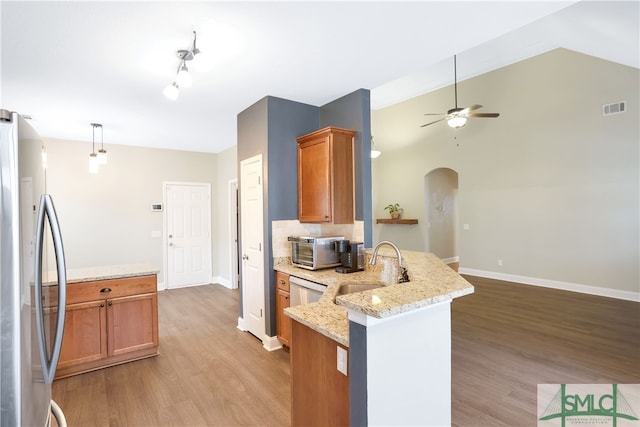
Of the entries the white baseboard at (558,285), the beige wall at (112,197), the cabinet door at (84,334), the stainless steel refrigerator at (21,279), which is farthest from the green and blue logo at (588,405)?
the beige wall at (112,197)

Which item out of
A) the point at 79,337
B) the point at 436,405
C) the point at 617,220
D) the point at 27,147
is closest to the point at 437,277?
the point at 436,405

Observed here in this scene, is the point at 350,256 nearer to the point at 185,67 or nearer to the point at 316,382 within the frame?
the point at 316,382

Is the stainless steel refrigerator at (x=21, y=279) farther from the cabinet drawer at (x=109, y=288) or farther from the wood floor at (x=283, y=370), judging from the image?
the cabinet drawer at (x=109, y=288)

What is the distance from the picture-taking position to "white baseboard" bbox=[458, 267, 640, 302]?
491cm

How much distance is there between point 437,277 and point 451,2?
1.69 meters

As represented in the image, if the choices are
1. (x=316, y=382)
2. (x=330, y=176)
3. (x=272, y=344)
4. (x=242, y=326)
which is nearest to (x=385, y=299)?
(x=316, y=382)

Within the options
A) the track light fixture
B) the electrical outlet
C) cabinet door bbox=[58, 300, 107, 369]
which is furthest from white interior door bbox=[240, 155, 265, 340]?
the electrical outlet

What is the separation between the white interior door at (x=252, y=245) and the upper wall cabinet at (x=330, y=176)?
1.95ft

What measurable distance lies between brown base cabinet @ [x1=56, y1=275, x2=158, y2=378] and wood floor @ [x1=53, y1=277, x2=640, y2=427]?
123mm

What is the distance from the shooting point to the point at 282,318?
3.38m

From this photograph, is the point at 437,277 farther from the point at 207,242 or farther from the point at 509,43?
the point at 207,242

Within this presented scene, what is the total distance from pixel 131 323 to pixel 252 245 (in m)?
1.44

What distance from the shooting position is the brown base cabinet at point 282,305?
331 cm

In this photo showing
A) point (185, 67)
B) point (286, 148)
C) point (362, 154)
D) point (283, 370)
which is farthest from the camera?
point (286, 148)
